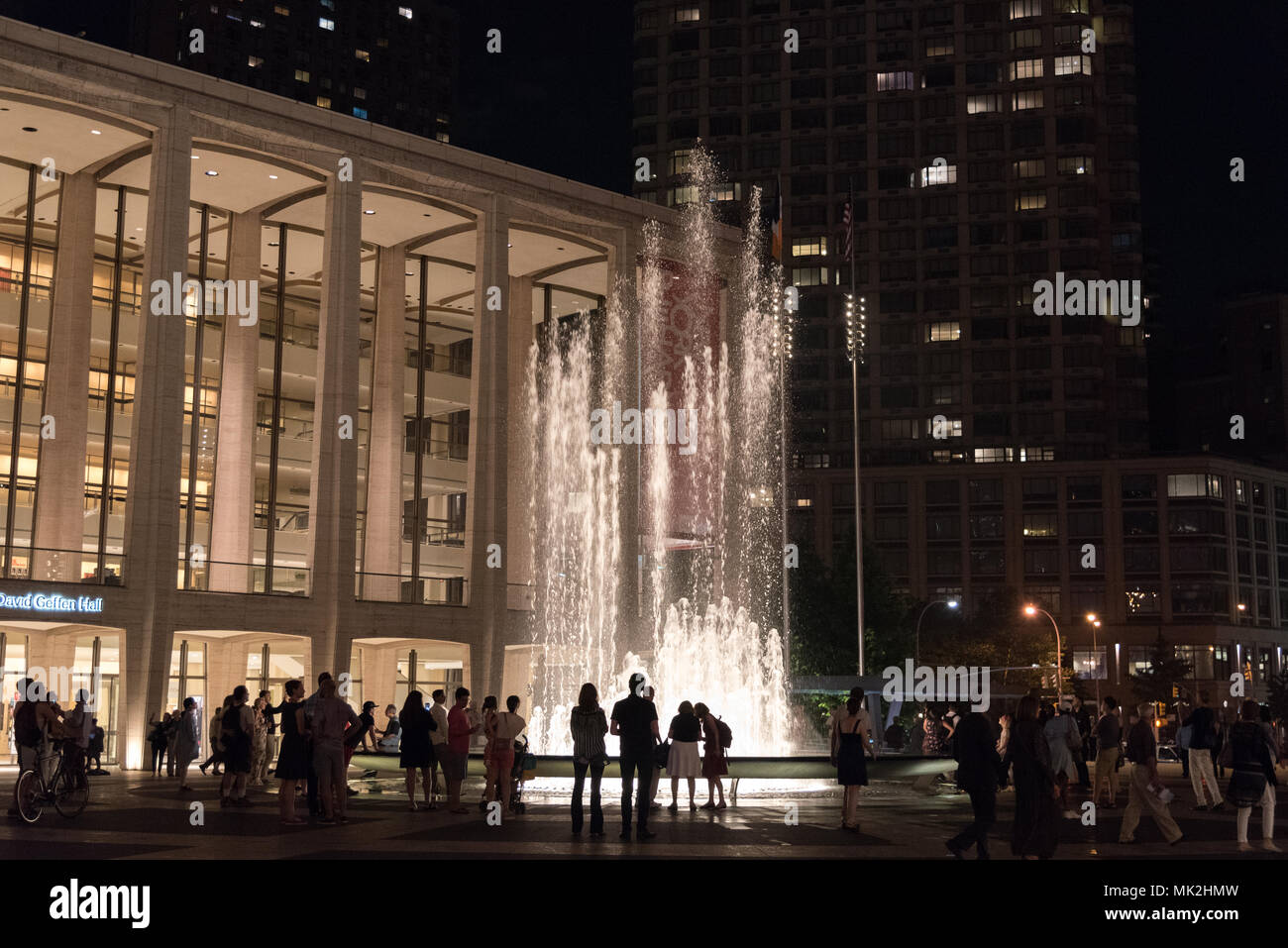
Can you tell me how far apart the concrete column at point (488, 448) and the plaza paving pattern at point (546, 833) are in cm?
2217

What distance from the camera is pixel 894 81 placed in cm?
11381

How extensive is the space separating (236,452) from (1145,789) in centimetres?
3474

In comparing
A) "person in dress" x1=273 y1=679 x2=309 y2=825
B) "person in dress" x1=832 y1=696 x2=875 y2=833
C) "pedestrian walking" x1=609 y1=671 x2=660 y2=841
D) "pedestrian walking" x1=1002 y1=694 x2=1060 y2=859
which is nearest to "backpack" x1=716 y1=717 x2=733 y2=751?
"person in dress" x1=832 y1=696 x2=875 y2=833

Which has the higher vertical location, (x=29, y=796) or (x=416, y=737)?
(x=416, y=737)

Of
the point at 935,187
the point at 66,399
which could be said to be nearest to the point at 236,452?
the point at 66,399

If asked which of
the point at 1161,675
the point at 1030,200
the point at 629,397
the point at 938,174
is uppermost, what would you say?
the point at 938,174

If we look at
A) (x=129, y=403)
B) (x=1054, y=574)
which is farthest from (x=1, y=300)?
(x=1054, y=574)

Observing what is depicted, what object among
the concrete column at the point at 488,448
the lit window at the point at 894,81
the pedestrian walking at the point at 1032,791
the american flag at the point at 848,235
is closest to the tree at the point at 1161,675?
the lit window at the point at 894,81

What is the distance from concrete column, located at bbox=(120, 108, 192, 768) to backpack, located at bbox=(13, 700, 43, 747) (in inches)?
777

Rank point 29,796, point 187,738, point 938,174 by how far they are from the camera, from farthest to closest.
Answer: point 938,174 < point 187,738 < point 29,796

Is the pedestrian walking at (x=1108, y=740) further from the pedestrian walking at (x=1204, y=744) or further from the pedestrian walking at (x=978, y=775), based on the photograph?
the pedestrian walking at (x=978, y=775)

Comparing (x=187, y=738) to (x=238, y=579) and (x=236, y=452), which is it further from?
(x=236, y=452)
